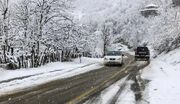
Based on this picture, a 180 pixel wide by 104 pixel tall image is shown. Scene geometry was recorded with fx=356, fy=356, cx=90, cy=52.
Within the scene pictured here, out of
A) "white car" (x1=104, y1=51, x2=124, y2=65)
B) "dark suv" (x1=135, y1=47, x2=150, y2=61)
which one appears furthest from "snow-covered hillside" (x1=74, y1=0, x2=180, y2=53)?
"white car" (x1=104, y1=51, x2=124, y2=65)

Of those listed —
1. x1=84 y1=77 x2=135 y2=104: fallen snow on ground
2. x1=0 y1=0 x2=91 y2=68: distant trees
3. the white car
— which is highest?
x1=0 y1=0 x2=91 y2=68: distant trees

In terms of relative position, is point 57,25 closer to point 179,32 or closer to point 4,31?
point 4,31

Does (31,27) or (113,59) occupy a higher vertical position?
(31,27)

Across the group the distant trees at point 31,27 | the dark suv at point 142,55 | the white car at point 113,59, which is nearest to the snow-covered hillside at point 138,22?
the dark suv at point 142,55

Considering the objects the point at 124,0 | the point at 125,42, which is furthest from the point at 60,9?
the point at 124,0

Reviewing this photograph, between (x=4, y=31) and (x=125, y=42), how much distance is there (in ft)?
389

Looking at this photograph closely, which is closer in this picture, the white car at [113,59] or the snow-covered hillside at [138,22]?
the white car at [113,59]

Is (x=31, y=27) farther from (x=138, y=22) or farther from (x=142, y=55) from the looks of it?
(x=138, y=22)

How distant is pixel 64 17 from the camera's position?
34.7 meters

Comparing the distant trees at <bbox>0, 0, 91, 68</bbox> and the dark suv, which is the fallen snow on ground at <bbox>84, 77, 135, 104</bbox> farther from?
the dark suv

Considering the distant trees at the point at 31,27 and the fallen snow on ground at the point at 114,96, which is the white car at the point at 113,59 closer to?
the distant trees at the point at 31,27

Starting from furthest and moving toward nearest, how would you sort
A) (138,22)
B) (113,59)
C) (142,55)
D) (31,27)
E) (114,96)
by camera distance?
(138,22) → (142,55) → (113,59) → (31,27) → (114,96)

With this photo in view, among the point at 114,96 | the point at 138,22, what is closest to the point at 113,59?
the point at 114,96

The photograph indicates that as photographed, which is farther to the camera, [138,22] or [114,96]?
[138,22]
